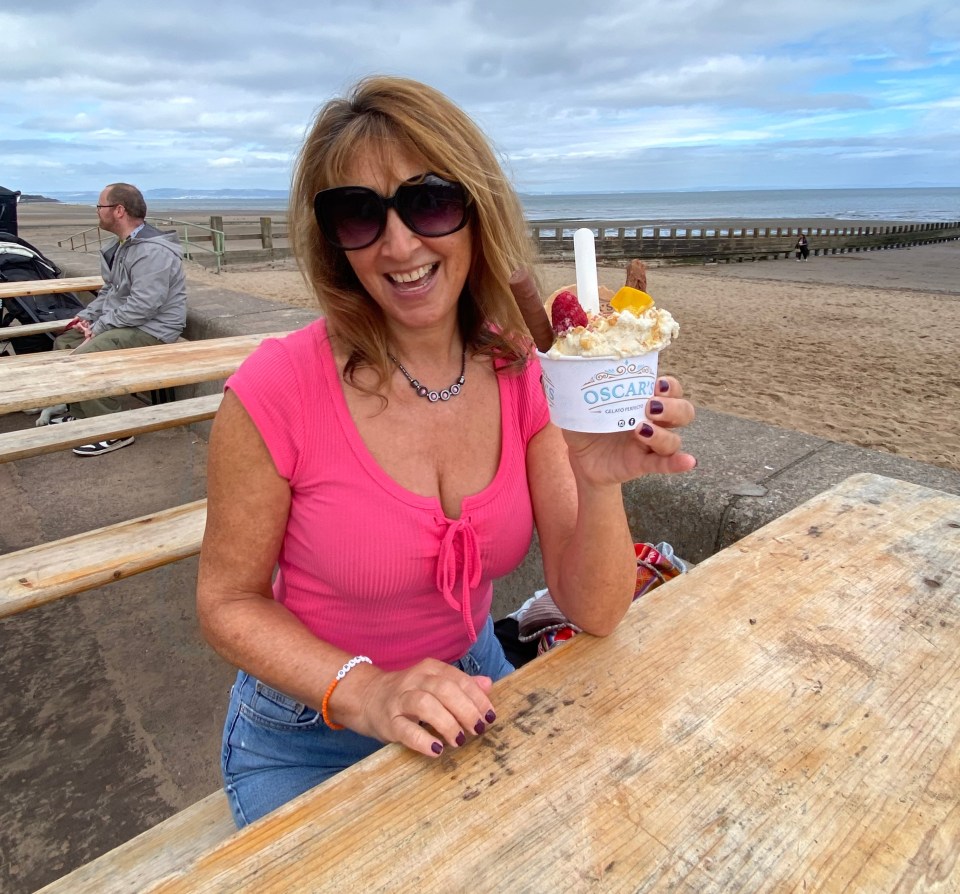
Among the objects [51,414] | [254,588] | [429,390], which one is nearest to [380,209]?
[429,390]

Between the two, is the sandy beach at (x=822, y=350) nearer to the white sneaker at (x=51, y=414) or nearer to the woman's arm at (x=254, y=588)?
the woman's arm at (x=254, y=588)

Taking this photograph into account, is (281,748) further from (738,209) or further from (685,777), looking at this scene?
(738,209)

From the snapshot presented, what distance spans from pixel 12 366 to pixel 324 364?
276 cm

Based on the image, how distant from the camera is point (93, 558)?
225cm

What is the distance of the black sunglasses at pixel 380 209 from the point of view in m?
1.38

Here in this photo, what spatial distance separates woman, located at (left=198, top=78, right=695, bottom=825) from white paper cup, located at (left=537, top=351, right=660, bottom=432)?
53mm

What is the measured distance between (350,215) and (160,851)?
131 centimetres

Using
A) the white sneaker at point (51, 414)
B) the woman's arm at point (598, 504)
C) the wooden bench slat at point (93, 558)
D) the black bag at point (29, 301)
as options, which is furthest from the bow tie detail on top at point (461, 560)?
the black bag at point (29, 301)

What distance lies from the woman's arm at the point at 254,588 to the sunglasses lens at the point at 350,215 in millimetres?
391

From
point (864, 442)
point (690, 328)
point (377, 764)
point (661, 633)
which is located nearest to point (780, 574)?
point (661, 633)

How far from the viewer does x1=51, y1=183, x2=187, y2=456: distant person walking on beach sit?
198 inches

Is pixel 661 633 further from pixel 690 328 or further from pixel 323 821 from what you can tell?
pixel 690 328

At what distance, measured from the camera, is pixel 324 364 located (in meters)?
1.46

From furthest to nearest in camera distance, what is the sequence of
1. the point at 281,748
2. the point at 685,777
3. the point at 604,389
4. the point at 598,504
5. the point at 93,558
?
the point at 93,558 < the point at 281,748 < the point at 598,504 < the point at 604,389 < the point at 685,777
